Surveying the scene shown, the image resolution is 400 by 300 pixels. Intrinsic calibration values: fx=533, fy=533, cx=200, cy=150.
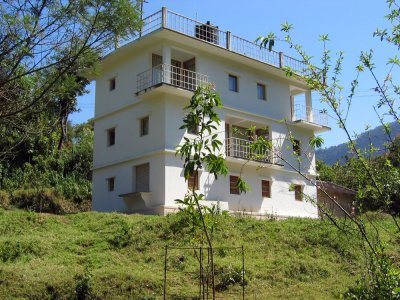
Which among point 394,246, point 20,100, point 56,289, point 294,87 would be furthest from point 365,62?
point 294,87

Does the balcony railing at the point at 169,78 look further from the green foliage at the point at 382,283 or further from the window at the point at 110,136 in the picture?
the green foliage at the point at 382,283

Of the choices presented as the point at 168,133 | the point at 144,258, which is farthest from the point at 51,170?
the point at 144,258

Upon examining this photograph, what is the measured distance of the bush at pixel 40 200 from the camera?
22848 mm

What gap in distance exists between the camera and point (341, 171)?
22.3ft

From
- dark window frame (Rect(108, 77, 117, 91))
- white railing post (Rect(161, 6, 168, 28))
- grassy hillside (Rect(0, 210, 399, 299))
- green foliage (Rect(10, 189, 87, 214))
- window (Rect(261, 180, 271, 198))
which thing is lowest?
grassy hillside (Rect(0, 210, 399, 299))

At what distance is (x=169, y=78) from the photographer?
2075 centimetres

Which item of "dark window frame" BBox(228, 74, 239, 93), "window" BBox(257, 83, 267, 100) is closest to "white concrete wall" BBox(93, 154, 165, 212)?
"dark window frame" BBox(228, 74, 239, 93)

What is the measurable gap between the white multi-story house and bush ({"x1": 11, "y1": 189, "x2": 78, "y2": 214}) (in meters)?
1.84

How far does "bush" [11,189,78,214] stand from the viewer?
75.0 feet

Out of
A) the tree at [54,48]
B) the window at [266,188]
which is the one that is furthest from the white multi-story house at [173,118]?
the tree at [54,48]

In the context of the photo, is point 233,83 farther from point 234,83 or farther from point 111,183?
point 111,183

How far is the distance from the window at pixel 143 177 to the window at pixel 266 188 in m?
5.59

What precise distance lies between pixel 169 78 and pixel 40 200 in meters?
7.73

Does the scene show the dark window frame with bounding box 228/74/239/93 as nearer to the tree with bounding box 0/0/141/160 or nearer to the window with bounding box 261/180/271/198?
the window with bounding box 261/180/271/198
